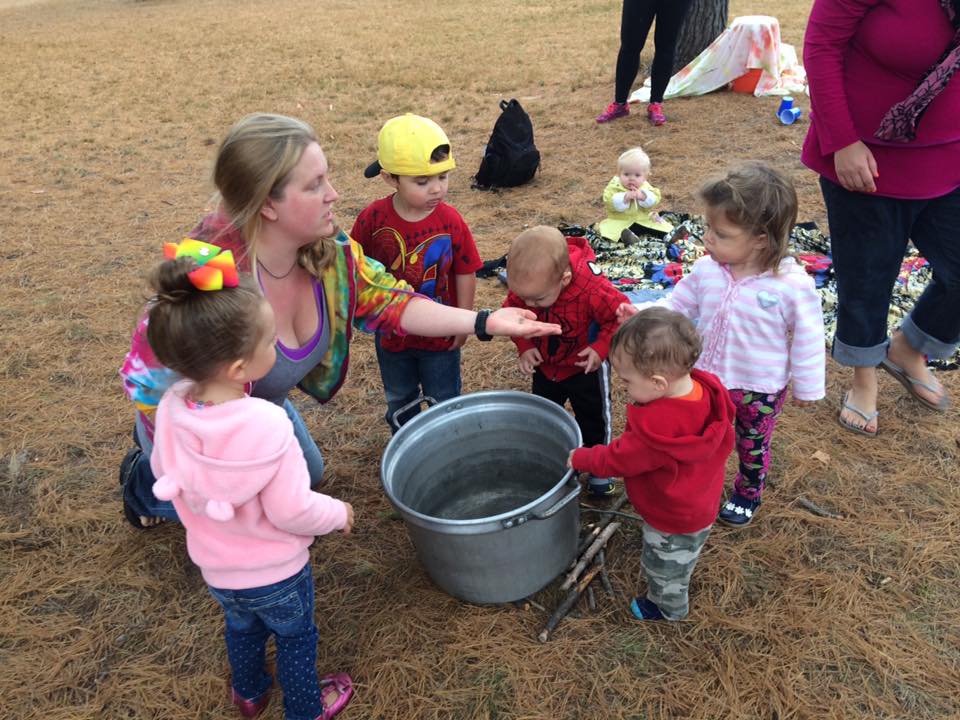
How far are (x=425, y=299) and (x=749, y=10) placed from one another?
444 inches

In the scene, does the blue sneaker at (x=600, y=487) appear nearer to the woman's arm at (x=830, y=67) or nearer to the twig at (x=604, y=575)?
the twig at (x=604, y=575)

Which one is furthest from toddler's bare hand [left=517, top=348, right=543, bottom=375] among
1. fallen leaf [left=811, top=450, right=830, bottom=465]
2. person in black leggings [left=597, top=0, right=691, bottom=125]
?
person in black leggings [left=597, top=0, right=691, bottom=125]

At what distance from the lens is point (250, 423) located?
5.02 feet

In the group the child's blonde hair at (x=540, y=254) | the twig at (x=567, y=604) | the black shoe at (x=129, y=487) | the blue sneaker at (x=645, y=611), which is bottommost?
the twig at (x=567, y=604)

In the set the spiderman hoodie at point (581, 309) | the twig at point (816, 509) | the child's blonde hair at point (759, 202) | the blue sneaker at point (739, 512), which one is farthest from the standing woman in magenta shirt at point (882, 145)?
the spiderman hoodie at point (581, 309)

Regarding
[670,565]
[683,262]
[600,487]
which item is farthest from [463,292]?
[683,262]

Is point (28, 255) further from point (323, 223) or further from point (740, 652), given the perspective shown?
point (740, 652)

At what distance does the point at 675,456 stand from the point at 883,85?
5.31 ft

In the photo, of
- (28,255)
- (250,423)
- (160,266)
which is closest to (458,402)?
(250,423)

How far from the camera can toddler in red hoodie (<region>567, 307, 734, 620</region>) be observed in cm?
178

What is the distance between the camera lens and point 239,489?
154 cm

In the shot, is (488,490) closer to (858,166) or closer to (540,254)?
(540,254)

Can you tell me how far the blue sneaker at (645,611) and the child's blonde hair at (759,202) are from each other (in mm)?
1194

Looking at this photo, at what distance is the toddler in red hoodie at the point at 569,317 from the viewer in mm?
2273
